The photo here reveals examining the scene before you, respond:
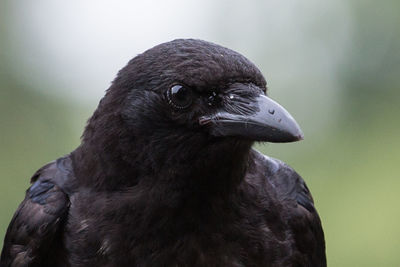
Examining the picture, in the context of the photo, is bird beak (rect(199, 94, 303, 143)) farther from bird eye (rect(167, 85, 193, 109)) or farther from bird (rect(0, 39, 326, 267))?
bird eye (rect(167, 85, 193, 109))

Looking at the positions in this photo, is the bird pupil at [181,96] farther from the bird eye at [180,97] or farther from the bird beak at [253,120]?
the bird beak at [253,120]

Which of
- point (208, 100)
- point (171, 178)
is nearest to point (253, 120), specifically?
point (208, 100)

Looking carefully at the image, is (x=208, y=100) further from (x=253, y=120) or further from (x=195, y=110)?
(x=253, y=120)

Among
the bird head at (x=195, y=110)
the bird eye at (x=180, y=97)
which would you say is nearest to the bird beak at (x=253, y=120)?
the bird head at (x=195, y=110)

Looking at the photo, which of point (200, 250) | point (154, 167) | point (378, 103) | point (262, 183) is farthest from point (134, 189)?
point (378, 103)

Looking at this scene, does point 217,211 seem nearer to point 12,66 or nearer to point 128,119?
point 128,119

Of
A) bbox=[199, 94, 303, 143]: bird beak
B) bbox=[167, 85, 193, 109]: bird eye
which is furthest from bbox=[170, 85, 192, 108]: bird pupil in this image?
bbox=[199, 94, 303, 143]: bird beak
